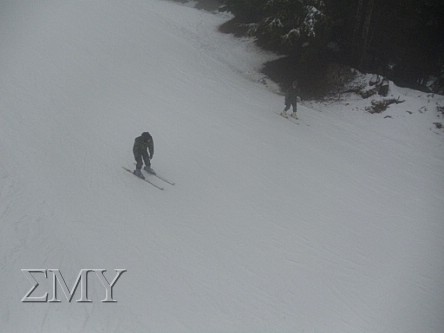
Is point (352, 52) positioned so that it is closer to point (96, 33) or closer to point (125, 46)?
point (125, 46)

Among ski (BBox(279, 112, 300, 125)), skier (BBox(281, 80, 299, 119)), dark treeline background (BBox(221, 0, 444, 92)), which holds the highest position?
dark treeline background (BBox(221, 0, 444, 92))

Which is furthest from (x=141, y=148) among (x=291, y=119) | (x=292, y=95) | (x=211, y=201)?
(x=291, y=119)

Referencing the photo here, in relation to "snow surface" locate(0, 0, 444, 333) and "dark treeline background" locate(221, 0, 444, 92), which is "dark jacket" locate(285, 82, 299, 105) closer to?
"snow surface" locate(0, 0, 444, 333)

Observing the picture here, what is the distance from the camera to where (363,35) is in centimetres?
1938

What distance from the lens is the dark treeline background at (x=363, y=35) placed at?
17.8 meters

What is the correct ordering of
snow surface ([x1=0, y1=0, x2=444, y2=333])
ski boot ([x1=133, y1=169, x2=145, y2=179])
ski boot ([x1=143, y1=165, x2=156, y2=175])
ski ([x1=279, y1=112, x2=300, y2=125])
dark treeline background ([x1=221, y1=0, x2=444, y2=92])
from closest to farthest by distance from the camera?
snow surface ([x1=0, y1=0, x2=444, y2=333])
ski boot ([x1=133, y1=169, x2=145, y2=179])
ski boot ([x1=143, y1=165, x2=156, y2=175])
ski ([x1=279, y1=112, x2=300, y2=125])
dark treeline background ([x1=221, y1=0, x2=444, y2=92])

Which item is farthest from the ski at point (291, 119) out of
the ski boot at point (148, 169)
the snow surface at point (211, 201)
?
the ski boot at point (148, 169)

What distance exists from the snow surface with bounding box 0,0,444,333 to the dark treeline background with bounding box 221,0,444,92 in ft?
7.07

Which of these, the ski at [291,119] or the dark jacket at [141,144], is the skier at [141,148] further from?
the ski at [291,119]

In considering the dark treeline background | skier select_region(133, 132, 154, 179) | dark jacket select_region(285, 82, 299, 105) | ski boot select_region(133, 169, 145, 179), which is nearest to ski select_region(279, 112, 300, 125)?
dark jacket select_region(285, 82, 299, 105)

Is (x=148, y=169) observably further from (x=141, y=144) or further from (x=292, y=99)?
(x=292, y=99)

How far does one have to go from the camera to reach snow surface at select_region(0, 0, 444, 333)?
8.37 m

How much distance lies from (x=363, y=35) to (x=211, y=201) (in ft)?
42.4

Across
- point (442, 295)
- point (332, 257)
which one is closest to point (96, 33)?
point (332, 257)
